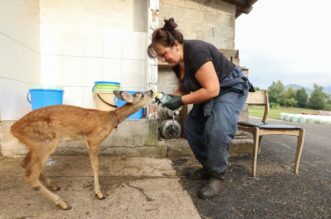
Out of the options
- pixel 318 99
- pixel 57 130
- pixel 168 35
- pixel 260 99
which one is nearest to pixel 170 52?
pixel 168 35

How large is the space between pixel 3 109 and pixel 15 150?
57 cm

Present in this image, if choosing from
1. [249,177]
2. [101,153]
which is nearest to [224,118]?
[249,177]

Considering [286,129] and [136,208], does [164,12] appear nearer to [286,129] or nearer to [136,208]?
[286,129]

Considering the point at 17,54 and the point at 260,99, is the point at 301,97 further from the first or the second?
the point at 17,54

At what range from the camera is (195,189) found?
2865mm

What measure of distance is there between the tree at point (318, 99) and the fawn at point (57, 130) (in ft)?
141

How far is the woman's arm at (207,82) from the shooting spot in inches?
103

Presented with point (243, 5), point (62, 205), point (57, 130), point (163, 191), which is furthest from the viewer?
point (243, 5)

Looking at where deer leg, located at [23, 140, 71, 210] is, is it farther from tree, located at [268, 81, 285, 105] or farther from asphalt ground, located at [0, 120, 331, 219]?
tree, located at [268, 81, 285, 105]

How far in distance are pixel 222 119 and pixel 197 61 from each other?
0.64 meters

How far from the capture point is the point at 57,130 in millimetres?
2508

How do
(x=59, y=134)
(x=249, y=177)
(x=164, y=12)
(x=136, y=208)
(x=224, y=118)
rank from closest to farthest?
(x=136, y=208) → (x=59, y=134) → (x=224, y=118) → (x=249, y=177) → (x=164, y=12)

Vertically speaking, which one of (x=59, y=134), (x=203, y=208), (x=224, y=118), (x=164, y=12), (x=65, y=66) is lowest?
(x=203, y=208)

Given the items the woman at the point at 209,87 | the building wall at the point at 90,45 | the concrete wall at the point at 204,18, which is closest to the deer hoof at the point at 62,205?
the woman at the point at 209,87
